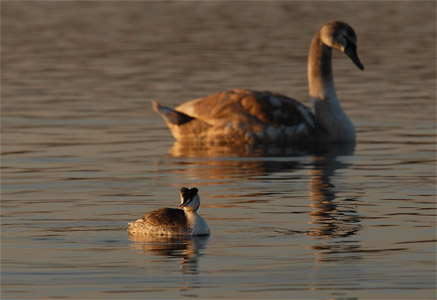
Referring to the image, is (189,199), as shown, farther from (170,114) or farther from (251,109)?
(170,114)

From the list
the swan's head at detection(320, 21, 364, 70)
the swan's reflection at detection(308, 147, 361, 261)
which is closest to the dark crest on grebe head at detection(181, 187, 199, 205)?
the swan's reflection at detection(308, 147, 361, 261)

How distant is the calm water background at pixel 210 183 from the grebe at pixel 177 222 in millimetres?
171

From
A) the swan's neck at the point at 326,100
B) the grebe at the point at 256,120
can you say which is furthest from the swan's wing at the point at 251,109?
the swan's neck at the point at 326,100

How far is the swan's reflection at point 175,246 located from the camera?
44.6 ft

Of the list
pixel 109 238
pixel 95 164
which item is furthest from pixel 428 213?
pixel 95 164

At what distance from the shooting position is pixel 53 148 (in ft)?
74.8

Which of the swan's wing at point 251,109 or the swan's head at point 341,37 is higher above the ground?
the swan's head at point 341,37

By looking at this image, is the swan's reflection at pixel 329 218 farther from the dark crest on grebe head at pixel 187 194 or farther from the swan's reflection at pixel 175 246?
the dark crest on grebe head at pixel 187 194

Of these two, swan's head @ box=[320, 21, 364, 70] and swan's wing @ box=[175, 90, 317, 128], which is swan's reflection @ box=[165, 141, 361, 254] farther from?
swan's head @ box=[320, 21, 364, 70]

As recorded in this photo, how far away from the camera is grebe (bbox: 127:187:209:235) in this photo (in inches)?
574

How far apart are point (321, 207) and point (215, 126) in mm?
7358

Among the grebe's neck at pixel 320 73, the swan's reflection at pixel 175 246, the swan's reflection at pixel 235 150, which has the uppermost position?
the grebe's neck at pixel 320 73

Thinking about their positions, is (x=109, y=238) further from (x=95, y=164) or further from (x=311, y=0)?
(x=311, y=0)

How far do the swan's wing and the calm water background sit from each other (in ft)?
2.62
